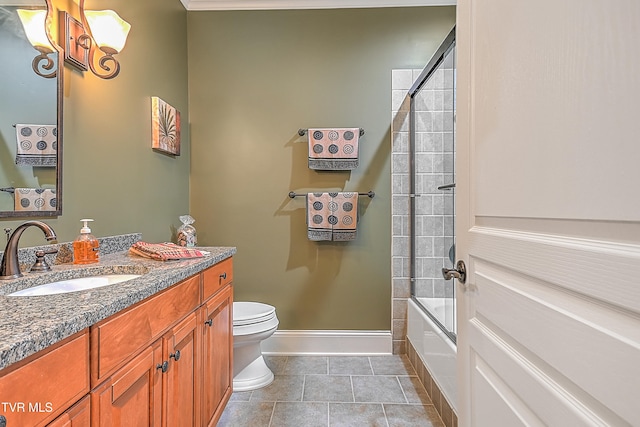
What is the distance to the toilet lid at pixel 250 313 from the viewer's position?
1976 mm

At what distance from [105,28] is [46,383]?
1.49m

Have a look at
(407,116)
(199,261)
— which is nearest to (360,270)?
(407,116)

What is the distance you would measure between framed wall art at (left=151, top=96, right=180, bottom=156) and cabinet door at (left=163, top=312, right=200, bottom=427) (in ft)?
4.08

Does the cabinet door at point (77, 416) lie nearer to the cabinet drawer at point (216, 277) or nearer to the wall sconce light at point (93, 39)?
the cabinet drawer at point (216, 277)

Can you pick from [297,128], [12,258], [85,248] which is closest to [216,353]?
[85,248]

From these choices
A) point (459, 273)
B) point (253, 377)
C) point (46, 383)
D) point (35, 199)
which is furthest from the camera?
point (253, 377)

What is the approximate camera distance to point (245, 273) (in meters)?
2.56

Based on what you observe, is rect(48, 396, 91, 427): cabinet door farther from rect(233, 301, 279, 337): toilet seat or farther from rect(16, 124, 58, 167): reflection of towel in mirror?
rect(233, 301, 279, 337): toilet seat

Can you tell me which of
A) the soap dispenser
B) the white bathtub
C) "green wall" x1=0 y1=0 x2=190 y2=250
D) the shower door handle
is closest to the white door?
the shower door handle

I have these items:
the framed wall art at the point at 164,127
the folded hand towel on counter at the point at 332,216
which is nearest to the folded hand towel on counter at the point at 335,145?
the folded hand towel on counter at the point at 332,216

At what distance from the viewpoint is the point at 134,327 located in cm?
89

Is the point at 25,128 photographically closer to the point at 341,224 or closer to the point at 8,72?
the point at 8,72

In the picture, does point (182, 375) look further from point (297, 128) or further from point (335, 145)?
point (297, 128)

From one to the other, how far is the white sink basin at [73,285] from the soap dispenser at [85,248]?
7.0 inches
